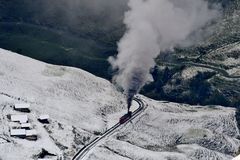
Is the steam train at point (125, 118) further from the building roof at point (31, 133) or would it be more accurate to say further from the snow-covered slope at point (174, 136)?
the building roof at point (31, 133)


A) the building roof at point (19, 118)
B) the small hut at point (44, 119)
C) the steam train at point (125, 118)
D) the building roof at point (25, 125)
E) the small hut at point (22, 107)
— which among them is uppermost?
the steam train at point (125, 118)

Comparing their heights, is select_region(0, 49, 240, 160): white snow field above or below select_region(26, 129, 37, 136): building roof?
above

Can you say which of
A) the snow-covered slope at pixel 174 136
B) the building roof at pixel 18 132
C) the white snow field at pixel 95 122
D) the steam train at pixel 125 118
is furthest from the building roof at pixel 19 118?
the steam train at pixel 125 118

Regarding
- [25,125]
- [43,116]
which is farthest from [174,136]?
[25,125]

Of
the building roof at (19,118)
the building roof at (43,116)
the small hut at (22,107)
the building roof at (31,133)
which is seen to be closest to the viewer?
the building roof at (31,133)

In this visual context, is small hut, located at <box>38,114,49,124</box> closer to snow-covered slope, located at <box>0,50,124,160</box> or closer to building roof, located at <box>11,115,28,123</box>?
snow-covered slope, located at <box>0,50,124,160</box>

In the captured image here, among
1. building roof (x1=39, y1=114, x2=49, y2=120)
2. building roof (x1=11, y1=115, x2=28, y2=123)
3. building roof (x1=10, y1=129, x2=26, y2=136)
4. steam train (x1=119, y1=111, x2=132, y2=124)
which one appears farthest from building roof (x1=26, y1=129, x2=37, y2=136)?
steam train (x1=119, y1=111, x2=132, y2=124)

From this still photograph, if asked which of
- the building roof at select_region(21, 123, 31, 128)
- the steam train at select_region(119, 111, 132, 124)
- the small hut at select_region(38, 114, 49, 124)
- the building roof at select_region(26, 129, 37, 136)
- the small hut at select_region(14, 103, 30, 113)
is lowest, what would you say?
the building roof at select_region(26, 129, 37, 136)

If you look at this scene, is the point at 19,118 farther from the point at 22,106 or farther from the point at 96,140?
the point at 96,140

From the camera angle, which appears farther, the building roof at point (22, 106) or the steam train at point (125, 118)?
the steam train at point (125, 118)

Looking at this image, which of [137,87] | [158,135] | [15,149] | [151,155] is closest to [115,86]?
[137,87]
